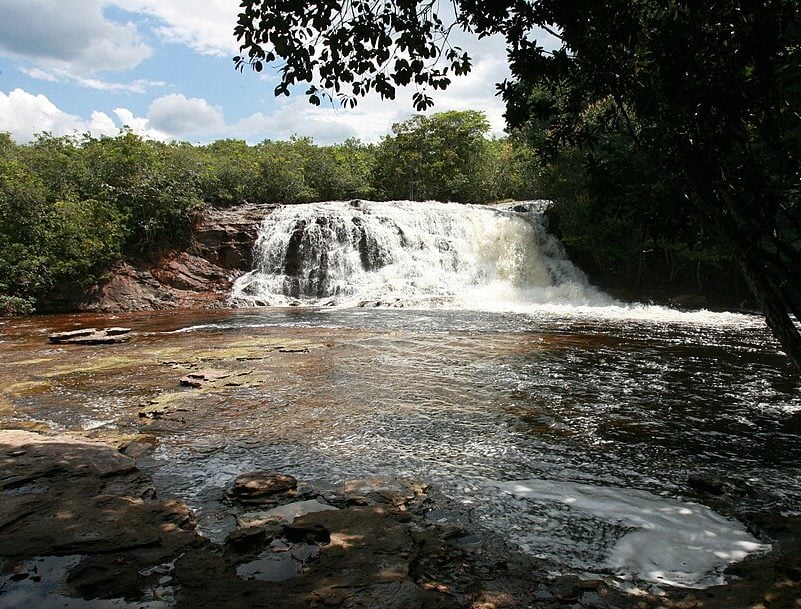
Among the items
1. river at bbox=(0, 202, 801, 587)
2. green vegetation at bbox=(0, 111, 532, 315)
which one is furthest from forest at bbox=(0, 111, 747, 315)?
river at bbox=(0, 202, 801, 587)

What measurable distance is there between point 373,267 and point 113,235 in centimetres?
953

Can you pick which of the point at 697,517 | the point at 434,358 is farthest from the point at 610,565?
the point at 434,358

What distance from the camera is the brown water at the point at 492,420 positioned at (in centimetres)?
350

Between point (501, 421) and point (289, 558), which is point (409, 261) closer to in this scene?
point (501, 421)

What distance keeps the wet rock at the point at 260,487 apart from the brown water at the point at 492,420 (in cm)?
17

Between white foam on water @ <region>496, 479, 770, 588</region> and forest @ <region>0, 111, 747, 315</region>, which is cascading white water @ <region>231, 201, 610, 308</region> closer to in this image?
forest @ <region>0, 111, 747, 315</region>

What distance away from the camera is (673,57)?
3109 millimetres

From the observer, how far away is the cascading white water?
20375 mm

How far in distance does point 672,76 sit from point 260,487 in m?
3.64

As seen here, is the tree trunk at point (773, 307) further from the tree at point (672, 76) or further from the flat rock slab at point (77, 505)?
the flat rock slab at point (77, 505)

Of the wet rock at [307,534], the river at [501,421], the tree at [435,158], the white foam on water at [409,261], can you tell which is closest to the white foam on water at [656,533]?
the river at [501,421]

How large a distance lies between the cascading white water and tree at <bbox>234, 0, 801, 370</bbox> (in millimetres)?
15126

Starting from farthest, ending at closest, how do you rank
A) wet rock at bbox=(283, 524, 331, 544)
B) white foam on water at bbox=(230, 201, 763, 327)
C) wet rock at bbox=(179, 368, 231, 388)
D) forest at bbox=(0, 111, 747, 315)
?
white foam on water at bbox=(230, 201, 763, 327) < forest at bbox=(0, 111, 747, 315) < wet rock at bbox=(179, 368, 231, 388) < wet rock at bbox=(283, 524, 331, 544)

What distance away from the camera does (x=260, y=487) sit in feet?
11.9
